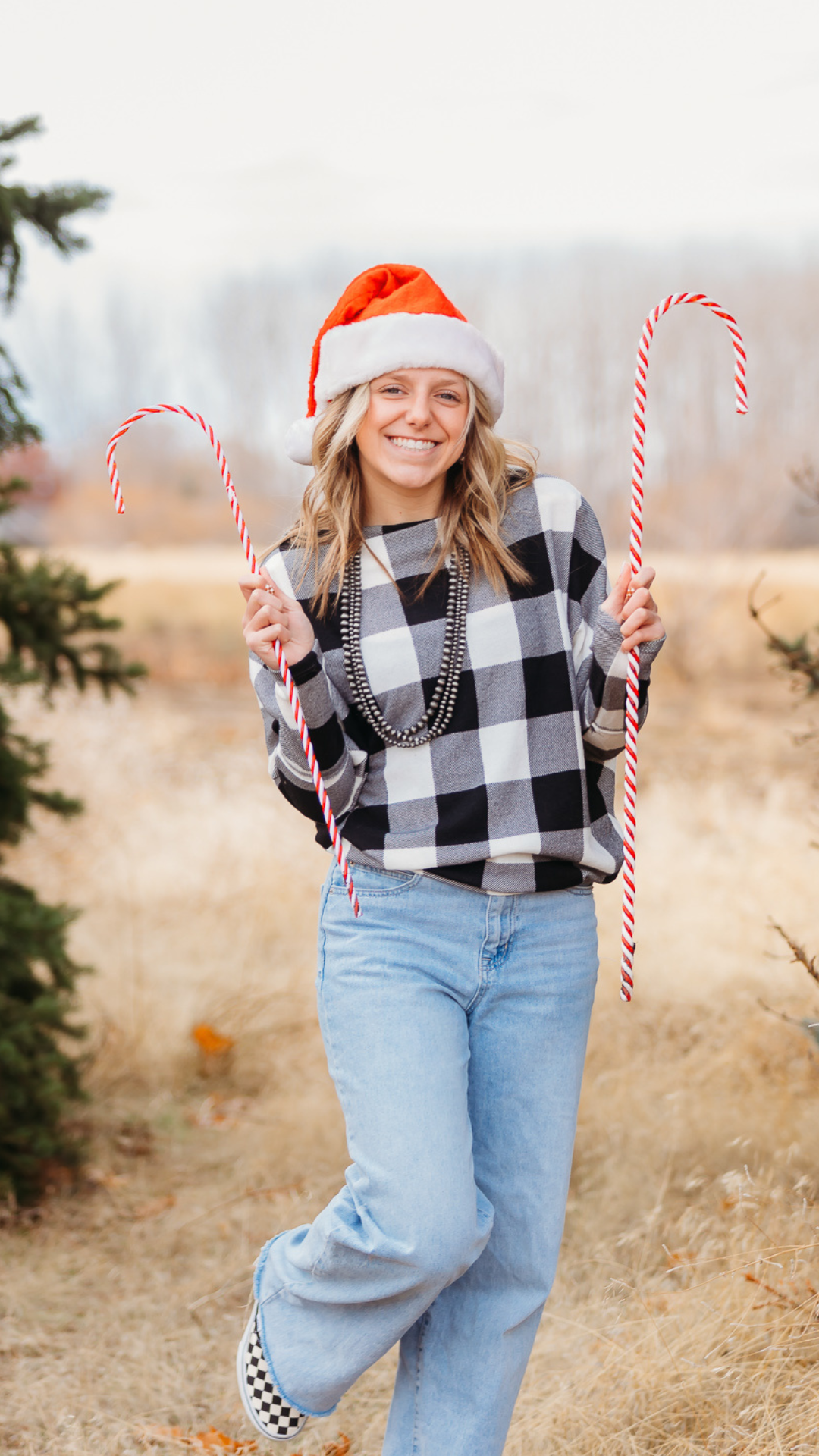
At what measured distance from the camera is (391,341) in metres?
2.40

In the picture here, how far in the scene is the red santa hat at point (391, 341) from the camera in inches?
94.4

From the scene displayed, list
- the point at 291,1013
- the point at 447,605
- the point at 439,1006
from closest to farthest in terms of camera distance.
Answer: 1. the point at 439,1006
2. the point at 447,605
3. the point at 291,1013

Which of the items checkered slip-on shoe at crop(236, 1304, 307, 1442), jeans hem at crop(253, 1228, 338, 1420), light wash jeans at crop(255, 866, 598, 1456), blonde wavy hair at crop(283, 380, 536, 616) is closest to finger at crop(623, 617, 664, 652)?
blonde wavy hair at crop(283, 380, 536, 616)

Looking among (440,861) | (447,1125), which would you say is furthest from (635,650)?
(447,1125)

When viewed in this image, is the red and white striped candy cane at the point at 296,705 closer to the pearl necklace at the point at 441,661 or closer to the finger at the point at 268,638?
the finger at the point at 268,638

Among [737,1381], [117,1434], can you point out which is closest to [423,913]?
[737,1381]

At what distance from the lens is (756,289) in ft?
60.4

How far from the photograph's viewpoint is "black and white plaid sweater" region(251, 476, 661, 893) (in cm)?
224

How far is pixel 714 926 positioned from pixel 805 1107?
6.20 ft

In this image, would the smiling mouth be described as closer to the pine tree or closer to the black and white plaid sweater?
the black and white plaid sweater

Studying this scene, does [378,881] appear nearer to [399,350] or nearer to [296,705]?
[296,705]

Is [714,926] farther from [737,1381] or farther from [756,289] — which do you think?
[756,289]

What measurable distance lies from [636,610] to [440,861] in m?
0.55

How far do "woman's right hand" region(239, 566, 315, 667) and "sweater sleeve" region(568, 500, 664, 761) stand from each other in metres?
0.50
